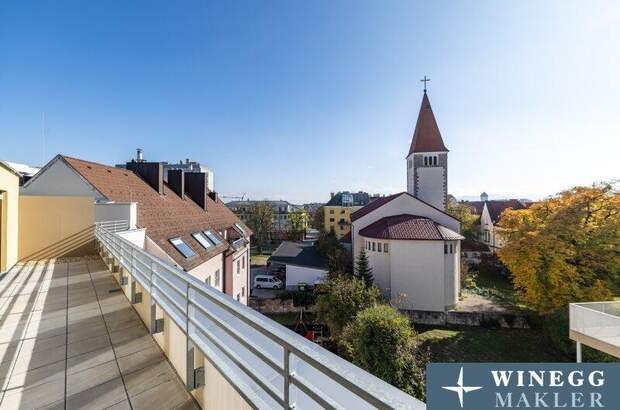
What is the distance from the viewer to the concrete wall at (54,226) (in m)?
8.95

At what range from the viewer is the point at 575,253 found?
15.4m

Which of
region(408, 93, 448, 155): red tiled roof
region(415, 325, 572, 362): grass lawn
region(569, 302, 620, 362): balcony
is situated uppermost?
region(408, 93, 448, 155): red tiled roof

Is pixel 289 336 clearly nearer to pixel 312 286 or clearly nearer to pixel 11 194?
pixel 11 194

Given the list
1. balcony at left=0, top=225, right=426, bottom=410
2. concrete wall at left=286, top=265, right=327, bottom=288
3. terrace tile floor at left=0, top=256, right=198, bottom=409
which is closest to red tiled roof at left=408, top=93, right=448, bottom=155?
concrete wall at left=286, top=265, right=327, bottom=288

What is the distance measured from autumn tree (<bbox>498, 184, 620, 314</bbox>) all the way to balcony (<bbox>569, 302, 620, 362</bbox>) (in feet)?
24.6

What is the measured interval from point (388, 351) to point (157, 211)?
37.0 feet

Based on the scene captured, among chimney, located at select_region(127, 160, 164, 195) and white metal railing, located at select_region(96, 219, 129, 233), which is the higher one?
chimney, located at select_region(127, 160, 164, 195)

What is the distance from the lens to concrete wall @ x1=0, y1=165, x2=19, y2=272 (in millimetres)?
7715

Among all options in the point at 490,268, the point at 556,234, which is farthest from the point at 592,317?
the point at 490,268

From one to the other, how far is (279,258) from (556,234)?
806 inches

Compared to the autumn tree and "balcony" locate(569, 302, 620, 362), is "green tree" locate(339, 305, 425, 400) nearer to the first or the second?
"balcony" locate(569, 302, 620, 362)

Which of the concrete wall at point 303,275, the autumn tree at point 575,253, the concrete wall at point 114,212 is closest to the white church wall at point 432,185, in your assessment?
the autumn tree at point 575,253

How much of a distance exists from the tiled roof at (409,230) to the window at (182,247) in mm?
13855

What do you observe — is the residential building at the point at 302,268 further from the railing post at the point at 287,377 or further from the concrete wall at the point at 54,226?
the railing post at the point at 287,377
